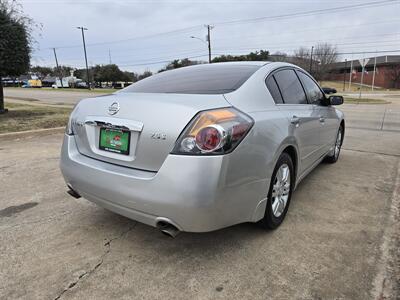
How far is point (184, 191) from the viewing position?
2037 millimetres

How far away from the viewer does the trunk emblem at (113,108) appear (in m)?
2.46

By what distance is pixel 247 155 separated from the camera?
223 centimetres

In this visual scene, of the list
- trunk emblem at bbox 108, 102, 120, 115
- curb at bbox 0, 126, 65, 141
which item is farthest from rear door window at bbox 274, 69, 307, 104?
curb at bbox 0, 126, 65, 141

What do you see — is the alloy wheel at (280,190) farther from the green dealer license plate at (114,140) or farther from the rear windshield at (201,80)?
the green dealer license plate at (114,140)

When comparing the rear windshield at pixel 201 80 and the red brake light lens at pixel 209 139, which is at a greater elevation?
the rear windshield at pixel 201 80

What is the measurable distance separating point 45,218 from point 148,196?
160 cm

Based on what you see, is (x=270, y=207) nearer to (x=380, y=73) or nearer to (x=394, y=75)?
(x=394, y=75)

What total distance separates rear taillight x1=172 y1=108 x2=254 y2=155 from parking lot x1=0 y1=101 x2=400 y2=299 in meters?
0.92

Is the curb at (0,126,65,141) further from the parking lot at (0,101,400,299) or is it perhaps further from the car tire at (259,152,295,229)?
the car tire at (259,152,295,229)

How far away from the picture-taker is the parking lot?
2.14m

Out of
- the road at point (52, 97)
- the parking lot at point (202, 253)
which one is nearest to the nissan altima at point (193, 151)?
the parking lot at point (202, 253)

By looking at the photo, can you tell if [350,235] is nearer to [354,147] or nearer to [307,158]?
[307,158]

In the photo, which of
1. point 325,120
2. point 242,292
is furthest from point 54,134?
point 242,292

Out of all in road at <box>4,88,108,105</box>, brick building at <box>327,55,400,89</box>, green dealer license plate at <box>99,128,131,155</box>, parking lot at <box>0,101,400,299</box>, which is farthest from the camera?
brick building at <box>327,55,400,89</box>
